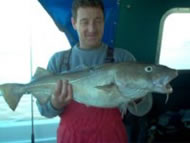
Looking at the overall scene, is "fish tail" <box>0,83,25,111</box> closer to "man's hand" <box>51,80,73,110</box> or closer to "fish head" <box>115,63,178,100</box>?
"man's hand" <box>51,80,73,110</box>

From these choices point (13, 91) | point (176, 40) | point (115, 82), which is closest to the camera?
point (115, 82)

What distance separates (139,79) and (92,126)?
0.60 m

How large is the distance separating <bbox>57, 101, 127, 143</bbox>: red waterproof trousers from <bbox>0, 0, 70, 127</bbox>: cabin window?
1.18m

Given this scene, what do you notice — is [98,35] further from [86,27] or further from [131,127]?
[131,127]

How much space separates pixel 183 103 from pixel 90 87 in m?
2.41

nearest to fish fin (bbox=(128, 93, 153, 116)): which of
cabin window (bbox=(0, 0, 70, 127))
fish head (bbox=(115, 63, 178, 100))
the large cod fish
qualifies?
the large cod fish

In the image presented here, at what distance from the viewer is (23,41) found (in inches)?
146

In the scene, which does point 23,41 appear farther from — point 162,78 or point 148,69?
point 162,78

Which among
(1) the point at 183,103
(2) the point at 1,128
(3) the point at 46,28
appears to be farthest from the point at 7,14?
(1) the point at 183,103

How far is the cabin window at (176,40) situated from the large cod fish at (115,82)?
186cm

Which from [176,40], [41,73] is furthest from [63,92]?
[176,40]

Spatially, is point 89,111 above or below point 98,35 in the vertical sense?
below

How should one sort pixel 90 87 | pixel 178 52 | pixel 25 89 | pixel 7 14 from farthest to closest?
pixel 178 52 < pixel 7 14 < pixel 25 89 < pixel 90 87

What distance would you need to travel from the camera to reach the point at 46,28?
364cm
